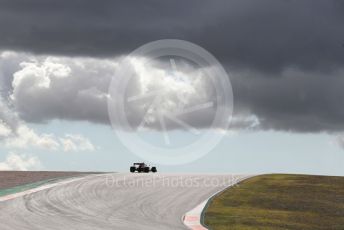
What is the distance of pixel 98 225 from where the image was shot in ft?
78.1

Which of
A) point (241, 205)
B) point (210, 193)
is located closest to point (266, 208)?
point (241, 205)

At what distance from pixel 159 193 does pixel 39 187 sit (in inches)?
316

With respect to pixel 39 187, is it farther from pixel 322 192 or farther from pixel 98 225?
pixel 322 192

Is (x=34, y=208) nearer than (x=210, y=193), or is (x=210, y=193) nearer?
(x=34, y=208)

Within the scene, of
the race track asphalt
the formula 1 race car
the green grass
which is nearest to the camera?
the race track asphalt

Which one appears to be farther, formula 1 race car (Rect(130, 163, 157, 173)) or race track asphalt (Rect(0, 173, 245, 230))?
formula 1 race car (Rect(130, 163, 157, 173))

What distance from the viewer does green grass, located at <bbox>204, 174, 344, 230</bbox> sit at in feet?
90.0

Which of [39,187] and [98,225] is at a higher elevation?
[39,187]

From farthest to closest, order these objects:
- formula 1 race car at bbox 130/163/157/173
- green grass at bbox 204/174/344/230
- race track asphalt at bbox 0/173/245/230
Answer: formula 1 race car at bbox 130/163/157/173
green grass at bbox 204/174/344/230
race track asphalt at bbox 0/173/245/230

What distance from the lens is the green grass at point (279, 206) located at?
27.4 metres

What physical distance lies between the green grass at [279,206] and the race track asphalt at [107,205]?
1860 millimetres

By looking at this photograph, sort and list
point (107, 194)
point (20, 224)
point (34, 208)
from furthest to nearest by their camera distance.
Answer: point (107, 194) → point (34, 208) → point (20, 224)

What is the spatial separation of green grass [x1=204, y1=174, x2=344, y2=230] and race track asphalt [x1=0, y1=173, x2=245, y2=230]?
1.86 metres

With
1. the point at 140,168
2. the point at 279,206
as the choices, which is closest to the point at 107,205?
the point at 279,206
